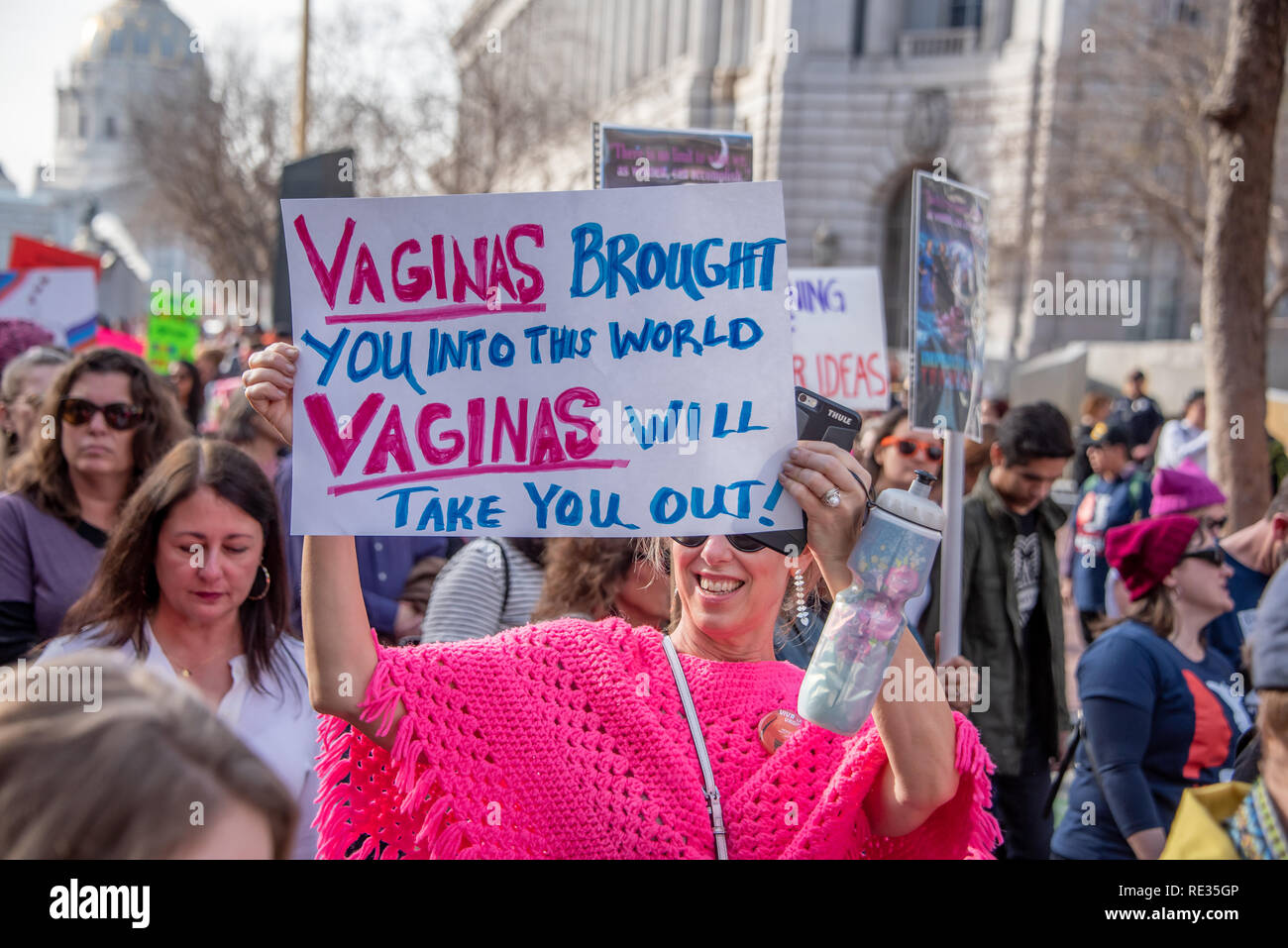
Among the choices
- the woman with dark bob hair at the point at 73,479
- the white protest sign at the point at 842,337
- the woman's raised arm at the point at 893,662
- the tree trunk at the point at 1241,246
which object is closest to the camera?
the woman's raised arm at the point at 893,662

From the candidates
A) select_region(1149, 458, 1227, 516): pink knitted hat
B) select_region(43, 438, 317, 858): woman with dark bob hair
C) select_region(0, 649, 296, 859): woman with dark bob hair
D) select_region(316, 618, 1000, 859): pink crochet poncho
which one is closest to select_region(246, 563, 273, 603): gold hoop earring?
select_region(43, 438, 317, 858): woman with dark bob hair

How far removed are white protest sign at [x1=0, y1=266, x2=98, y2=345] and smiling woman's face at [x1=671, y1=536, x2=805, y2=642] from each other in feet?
25.4

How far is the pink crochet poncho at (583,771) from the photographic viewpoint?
2225 millimetres

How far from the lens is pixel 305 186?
5914 mm

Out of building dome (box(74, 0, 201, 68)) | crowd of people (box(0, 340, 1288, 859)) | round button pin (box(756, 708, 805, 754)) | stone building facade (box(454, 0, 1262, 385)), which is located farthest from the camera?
building dome (box(74, 0, 201, 68))

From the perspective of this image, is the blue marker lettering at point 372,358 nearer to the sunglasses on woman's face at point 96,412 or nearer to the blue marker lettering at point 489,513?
the blue marker lettering at point 489,513

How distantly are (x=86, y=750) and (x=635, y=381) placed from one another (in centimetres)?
122

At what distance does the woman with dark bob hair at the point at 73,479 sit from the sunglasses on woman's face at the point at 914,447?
8.35ft

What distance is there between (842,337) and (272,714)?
396 centimetres

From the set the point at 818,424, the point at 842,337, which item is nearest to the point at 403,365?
the point at 818,424

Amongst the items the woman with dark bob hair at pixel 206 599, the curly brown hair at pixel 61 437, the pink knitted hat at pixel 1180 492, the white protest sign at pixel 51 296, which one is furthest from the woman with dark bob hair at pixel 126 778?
the white protest sign at pixel 51 296

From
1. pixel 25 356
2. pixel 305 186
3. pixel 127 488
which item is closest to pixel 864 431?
pixel 305 186

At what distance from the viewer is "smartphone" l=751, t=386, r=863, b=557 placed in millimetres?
2260

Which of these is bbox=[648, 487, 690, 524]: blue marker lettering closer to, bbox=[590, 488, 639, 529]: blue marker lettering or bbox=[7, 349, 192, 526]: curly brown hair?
bbox=[590, 488, 639, 529]: blue marker lettering
